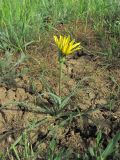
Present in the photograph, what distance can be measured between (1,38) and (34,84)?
49 centimetres

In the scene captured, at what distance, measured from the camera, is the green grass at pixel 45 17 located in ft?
7.64

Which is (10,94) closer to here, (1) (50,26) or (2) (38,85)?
(2) (38,85)

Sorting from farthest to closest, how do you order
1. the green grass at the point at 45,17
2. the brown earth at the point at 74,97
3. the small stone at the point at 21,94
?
the green grass at the point at 45,17
the small stone at the point at 21,94
the brown earth at the point at 74,97

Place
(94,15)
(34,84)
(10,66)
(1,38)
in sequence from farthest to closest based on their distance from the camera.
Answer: (94,15)
(1,38)
(10,66)
(34,84)

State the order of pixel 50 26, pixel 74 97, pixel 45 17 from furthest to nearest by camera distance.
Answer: pixel 45 17, pixel 50 26, pixel 74 97

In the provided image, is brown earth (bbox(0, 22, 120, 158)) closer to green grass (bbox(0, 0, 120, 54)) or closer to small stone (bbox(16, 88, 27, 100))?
small stone (bbox(16, 88, 27, 100))

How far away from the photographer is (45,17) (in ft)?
8.52

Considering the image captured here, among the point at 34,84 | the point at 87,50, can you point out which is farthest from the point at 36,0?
the point at 34,84

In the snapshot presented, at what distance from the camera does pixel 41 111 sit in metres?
1.83

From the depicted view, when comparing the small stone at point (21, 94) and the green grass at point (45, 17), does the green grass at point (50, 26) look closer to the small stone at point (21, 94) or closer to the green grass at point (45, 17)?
the green grass at point (45, 17)

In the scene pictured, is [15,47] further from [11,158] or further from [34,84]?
[11,158]

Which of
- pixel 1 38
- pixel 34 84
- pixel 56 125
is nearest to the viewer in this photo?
pixel 56 125

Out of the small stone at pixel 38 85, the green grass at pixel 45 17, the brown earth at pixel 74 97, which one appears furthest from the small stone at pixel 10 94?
the green grass at pixel 45 17

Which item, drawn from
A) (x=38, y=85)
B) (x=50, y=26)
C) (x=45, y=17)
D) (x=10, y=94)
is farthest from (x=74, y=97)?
(x=45, y=17)
